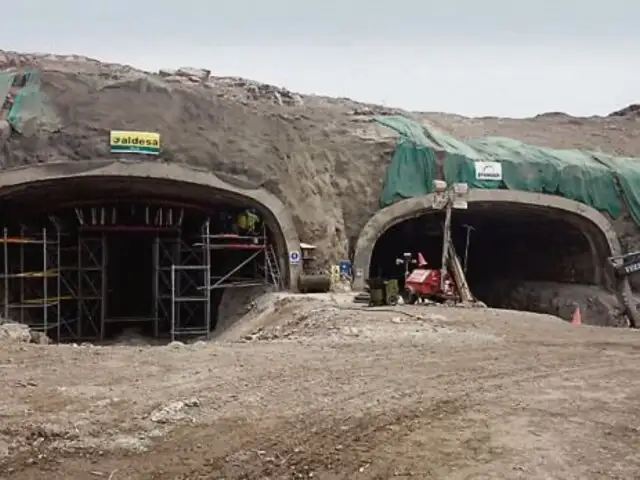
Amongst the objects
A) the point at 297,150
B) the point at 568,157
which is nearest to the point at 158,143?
the point at 297,150

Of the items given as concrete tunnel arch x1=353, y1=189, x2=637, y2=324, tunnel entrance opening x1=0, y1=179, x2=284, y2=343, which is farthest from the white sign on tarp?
tunnel entrance opening x1=0, y1=179, x2=284, y2=343

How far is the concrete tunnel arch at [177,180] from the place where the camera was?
20.4 metres

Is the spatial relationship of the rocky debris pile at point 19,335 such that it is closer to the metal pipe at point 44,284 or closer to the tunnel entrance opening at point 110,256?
the metal pipe at point 44,284

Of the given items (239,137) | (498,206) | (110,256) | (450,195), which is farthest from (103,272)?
(498,206)

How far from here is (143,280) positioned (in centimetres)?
2869

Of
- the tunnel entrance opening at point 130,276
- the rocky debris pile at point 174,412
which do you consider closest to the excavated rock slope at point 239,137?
the tunnel entrance opening at point 130,276

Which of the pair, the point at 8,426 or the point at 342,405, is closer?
the point at 8,426

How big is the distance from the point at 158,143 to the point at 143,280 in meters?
8.48

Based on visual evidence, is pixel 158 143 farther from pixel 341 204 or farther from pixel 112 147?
pixel 341 204

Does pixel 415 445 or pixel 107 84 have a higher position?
pixel 107 84

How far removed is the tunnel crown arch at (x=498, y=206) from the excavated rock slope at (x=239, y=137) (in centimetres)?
59

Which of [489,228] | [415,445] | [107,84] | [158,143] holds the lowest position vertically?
[415,445]

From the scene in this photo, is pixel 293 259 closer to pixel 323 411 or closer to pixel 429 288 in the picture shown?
pixel 429 288

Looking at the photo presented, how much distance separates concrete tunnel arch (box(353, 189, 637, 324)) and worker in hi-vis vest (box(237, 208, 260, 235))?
10.2 ft
